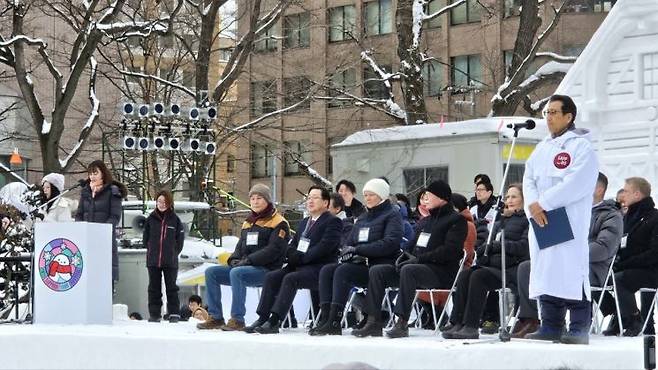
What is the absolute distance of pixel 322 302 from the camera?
12.2 m

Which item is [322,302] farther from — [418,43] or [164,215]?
[418,43]

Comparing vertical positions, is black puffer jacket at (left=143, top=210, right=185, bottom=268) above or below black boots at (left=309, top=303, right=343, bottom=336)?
above

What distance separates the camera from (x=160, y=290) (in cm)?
1527

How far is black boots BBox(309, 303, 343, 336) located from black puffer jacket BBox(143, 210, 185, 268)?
343 cm

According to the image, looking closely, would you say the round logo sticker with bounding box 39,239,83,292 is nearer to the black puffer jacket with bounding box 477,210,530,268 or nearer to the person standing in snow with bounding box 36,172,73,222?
the person standing in snow with bounding box 36,172,73,222

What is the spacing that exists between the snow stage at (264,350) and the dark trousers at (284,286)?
10.4 inches

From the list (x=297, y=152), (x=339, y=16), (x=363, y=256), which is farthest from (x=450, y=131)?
(x=339, y=16)

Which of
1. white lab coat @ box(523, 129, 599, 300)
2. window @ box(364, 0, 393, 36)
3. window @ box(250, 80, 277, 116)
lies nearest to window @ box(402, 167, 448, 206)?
window @ box(250, 80, 277, 116)

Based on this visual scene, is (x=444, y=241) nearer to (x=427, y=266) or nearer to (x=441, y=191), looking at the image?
(x=427, y=266)

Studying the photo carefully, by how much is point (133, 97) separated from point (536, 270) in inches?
1154

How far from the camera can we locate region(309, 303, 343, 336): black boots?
39.3ft

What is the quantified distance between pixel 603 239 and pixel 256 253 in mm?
3364

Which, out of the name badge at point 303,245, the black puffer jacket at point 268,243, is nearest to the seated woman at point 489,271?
the name badge at point 303,245

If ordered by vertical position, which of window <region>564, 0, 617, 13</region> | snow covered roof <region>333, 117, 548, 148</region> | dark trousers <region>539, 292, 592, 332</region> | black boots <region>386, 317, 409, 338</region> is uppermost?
window <region>564, 0, 617, 13</region>
